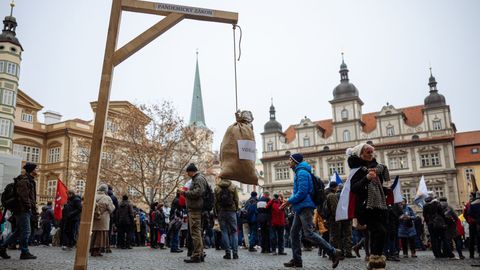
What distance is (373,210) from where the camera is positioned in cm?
586

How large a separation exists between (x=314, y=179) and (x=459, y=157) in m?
50.5

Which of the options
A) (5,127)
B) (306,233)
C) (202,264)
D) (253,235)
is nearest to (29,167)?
(202,264)

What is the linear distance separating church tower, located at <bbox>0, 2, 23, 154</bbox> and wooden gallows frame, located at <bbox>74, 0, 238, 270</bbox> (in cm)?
4036

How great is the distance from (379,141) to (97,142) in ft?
175

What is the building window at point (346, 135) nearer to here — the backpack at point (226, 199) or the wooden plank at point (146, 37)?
the backpack at point (226, 199)

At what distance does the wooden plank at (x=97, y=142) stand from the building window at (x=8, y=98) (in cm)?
4227

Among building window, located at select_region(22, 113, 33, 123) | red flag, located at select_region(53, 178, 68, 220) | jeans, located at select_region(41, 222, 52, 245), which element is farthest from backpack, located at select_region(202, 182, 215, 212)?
building window, located at select_region(22, 113, 33, 123)

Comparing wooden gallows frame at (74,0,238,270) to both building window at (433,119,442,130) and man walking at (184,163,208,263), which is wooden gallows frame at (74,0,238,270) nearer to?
man walking at (184,163,208,263)

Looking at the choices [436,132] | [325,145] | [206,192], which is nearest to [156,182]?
[206,192]

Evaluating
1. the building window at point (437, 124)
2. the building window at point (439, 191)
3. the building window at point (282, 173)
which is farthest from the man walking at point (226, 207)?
the building window at point (282, 173)

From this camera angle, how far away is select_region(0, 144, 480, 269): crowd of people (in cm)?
600

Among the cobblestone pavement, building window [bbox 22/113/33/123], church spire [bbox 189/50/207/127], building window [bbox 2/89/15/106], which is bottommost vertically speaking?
the cobblestone pavement

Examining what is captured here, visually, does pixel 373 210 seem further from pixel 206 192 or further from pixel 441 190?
pixel 441 190

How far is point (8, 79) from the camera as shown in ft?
142
